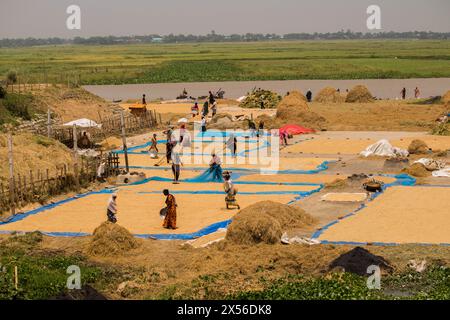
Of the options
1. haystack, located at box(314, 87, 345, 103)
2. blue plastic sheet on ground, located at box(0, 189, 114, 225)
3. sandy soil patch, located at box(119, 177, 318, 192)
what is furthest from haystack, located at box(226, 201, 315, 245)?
haystack, located at box(314, 87, 345, 103)

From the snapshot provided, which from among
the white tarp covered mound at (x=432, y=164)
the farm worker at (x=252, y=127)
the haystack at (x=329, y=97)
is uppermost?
the haystack at (x=329, y=97)

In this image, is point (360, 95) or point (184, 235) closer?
point (184, 235)

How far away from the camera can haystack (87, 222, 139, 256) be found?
17578 mm

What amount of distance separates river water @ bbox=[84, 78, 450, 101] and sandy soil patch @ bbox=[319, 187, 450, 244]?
138ft

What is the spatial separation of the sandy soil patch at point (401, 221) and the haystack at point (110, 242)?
3.98 meters

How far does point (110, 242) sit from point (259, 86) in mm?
63200

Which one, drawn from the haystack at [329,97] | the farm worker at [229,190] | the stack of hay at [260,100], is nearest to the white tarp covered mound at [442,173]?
the farm worker at [229,190]

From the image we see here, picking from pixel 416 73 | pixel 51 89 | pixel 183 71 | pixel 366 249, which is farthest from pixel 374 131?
pixel 183 71

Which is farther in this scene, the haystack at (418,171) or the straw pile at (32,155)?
the haystack at (418,171)

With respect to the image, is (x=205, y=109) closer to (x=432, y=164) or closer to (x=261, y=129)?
(x=261, y=129)

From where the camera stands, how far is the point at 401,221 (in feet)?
65.7

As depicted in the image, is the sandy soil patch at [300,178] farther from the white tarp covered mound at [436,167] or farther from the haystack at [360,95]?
the haystack at [360,95]

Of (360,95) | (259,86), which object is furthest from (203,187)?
(259,86)

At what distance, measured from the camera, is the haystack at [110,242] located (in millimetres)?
17578
